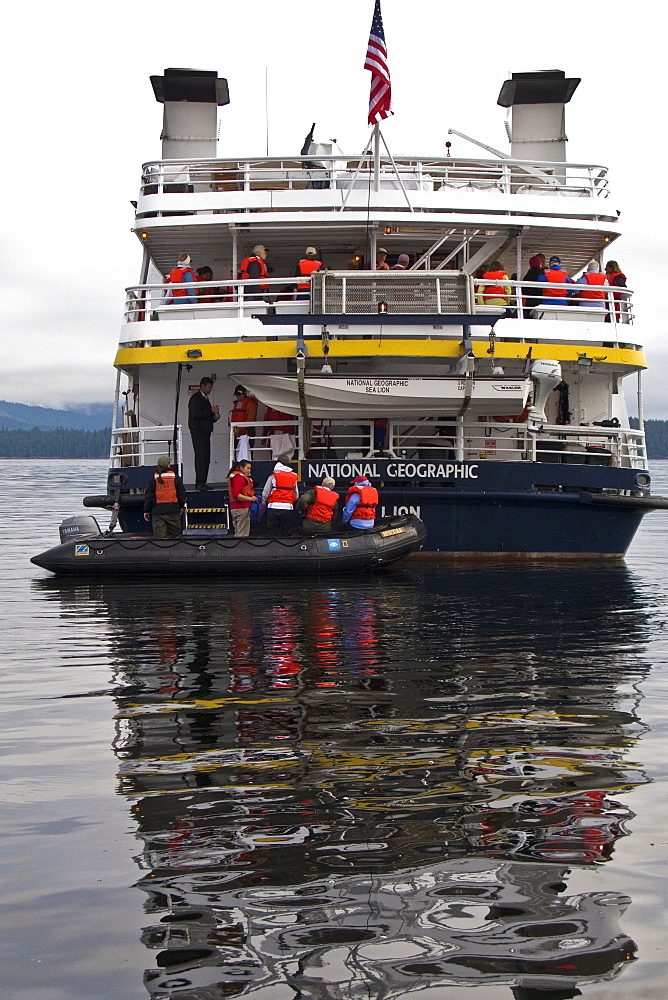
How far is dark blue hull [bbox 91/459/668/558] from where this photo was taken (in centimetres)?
1588

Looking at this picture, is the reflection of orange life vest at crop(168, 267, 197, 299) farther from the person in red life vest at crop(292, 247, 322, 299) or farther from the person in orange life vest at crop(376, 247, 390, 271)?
the person in orange life vest at crop(376, 247, 390, 271)

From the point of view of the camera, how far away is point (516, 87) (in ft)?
72.6

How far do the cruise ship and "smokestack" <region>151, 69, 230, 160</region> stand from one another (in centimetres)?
246

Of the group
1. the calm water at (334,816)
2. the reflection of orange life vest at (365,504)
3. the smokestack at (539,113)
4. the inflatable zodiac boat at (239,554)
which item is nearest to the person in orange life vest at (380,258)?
the reflection of orange life vest at (365,504)

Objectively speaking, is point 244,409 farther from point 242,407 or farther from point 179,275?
point 179,275

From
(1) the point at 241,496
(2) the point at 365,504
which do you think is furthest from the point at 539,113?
(1) the point at 241,496

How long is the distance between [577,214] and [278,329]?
5.53m

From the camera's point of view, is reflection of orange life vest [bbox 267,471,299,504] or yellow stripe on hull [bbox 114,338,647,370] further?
yellow stripe on hull [bbox 114,338,647,370]

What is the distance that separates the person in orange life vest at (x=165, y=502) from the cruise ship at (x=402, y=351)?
0.73 meters

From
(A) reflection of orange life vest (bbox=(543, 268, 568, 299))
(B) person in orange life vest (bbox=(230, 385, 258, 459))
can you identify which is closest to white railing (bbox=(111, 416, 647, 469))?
(B) person in orange life vest (bbox=(230, 385, 258, 459))

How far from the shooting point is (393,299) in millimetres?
16328

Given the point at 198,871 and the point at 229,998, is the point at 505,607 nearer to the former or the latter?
the point at 198,871

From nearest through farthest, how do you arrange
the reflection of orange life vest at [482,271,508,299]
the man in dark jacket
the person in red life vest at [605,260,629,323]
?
the man in dark jacket
the reflection of orange life vest at [482,271,508,299]
the person in red life vest at [605,260,629,323]

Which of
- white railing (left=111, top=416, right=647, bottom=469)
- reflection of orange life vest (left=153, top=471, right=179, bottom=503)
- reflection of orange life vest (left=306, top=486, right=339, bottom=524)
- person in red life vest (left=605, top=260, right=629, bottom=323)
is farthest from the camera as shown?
person in red life vest (left=605, top=260, right=629, bottom=323)
